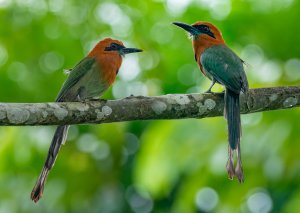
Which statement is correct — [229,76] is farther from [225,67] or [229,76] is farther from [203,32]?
[203,32]

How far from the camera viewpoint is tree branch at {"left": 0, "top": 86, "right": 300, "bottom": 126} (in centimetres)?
404

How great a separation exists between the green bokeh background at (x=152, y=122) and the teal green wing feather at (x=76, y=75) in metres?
1.87

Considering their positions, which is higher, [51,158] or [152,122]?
[51,158]

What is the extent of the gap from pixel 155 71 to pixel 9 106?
14.8 ft

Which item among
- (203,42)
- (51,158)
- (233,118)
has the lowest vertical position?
(51,158)

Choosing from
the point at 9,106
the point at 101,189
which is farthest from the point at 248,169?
the point at 9,106

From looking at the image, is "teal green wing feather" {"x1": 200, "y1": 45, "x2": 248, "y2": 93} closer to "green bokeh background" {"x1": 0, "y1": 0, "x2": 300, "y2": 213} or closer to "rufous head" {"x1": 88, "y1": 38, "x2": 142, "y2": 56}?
"rufous head" {"x1": 88, "y1": 38, "x2": 142, "y2": 56}

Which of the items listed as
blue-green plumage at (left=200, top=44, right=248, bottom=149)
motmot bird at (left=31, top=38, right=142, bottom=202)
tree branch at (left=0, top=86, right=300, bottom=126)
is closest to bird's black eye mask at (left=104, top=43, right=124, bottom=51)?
motmot bird at (left=31, top=38, right=142, bottom=202)

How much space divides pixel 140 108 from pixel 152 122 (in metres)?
4.36

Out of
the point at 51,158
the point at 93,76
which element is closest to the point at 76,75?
the point at 93,76

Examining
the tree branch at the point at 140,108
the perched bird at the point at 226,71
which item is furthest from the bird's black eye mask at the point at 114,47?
the tree branch at the point at 140,108

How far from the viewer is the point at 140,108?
4.39 meters

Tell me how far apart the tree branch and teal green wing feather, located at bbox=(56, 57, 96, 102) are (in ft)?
2.21

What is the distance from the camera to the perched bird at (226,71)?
15.3 ft
